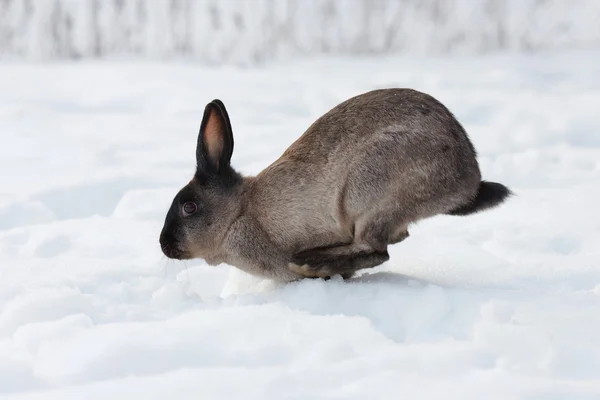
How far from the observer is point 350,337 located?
3615 millimetres

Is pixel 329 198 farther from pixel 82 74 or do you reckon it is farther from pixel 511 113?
pixel 82 74

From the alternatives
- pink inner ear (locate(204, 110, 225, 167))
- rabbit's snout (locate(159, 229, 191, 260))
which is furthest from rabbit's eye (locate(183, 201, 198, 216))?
pink inner ear (locate(204, 110, 225, 167))

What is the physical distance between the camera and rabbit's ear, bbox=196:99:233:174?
4.49 meters

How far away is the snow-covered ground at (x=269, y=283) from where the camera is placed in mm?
3271

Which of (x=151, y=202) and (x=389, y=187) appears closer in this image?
(x=389, y=187)

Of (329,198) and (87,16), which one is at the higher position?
(87,16)

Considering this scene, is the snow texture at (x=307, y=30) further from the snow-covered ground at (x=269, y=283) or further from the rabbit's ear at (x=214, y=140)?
the rabbit's ear at (x=214, y=140)

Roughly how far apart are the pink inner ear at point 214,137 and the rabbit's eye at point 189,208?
0.76ft

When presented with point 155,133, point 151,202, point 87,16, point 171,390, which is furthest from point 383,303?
point 87,16

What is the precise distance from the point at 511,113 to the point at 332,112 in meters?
4.38

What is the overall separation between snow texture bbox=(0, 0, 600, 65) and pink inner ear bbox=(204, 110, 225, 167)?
663 cm

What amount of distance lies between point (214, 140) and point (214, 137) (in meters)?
0.02

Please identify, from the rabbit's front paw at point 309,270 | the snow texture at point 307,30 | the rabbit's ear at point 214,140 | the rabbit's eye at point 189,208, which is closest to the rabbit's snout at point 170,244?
the rabbit's eye at point 189,208

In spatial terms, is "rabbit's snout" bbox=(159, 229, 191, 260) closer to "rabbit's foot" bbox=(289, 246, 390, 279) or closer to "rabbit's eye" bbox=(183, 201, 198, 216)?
"rabbit's eye" bbox=(183, 201, 198, 216)
